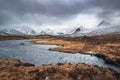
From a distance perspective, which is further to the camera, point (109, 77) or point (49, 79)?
point (109, 77)

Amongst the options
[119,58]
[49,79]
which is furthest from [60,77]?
[119,58]

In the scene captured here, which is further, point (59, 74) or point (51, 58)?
point (51, 58)

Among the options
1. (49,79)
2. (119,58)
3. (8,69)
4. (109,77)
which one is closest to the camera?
(49,79)

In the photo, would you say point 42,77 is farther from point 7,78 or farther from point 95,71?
point 95,71

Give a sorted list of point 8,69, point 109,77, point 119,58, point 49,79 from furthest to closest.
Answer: point 119,58
point 8,69
point 109,77
point 49,79

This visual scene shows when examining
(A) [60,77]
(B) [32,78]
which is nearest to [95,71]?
(A) [60,77]

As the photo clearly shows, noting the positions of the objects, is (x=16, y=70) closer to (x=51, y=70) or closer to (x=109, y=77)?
(x=51, y=70)

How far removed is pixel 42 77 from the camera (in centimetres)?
3566

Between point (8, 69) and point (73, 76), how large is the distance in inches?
582

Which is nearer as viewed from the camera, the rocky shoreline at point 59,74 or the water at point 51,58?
the rocky shoreline at point 59,74

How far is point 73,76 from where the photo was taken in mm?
37062

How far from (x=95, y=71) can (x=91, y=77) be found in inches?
121

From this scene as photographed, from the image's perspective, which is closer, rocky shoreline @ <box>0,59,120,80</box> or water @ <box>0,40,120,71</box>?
rocky shoreline @ <box>0,59,120,80</box>

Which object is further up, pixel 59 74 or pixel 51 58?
pixel 59 74
